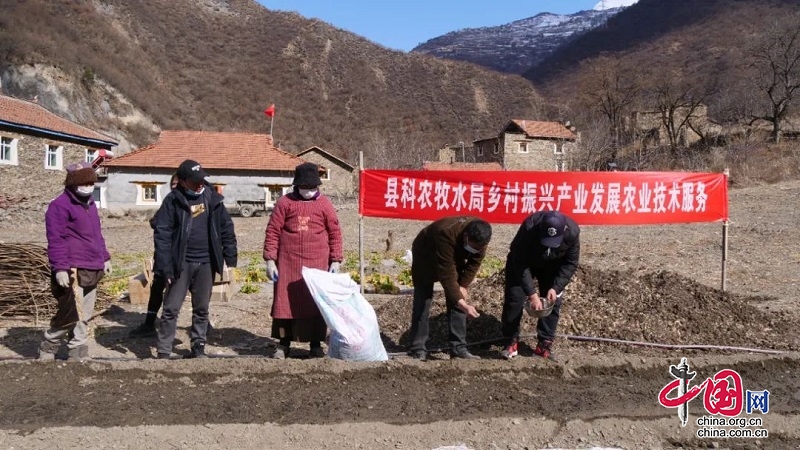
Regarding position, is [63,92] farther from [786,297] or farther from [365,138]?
[786,297]

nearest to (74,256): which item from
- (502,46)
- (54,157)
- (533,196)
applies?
(533,196)

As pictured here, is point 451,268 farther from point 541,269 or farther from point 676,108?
point 676,108

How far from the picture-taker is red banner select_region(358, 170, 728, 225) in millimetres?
7035

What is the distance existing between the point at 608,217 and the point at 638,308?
1.53 m

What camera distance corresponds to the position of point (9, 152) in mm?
26516

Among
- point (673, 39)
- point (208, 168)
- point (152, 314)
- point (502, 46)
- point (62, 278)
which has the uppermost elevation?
point (502, 46)

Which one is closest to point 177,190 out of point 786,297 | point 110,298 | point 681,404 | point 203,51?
point 110,298

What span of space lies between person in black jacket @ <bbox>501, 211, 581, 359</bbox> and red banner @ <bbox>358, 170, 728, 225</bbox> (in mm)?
2051

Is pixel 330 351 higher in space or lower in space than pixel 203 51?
lower

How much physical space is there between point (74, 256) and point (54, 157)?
93.7 ft

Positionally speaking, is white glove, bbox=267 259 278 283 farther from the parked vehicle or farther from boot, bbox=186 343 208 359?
the parked vehicle

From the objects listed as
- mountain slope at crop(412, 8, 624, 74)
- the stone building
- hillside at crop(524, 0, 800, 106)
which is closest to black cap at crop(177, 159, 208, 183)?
the stone building

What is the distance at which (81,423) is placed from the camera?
12.0ft

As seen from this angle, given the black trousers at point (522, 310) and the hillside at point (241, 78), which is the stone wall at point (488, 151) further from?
the black trousers at point (522, 310)
